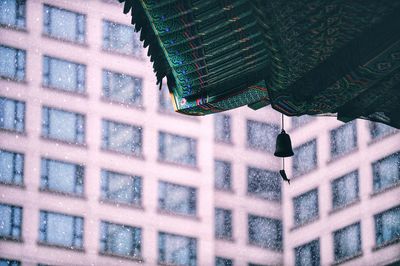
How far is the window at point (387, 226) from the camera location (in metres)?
70.3

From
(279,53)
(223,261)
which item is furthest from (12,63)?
(279,53)

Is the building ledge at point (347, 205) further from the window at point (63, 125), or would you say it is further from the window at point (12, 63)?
the window at point (12, 63)

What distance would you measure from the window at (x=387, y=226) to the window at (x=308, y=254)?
23.5 ft

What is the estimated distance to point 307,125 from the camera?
80125 millimetres

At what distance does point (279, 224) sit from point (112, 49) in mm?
16306

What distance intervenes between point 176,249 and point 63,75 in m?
12.5

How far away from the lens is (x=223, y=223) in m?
80.3

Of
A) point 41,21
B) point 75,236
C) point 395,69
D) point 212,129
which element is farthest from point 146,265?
point 395,69

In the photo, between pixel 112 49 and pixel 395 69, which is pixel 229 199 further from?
pixel 395 69

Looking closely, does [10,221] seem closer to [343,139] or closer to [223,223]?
[223,223]

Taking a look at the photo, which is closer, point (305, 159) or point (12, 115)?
point (12, 115)

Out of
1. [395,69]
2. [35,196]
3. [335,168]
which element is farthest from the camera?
[335,168]

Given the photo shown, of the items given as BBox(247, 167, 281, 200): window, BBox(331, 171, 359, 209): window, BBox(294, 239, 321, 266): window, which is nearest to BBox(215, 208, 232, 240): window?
BBox(247, 167, 281, 200): window

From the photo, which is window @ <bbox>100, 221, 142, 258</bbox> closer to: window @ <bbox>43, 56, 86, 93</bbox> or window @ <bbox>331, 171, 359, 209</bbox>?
window @ <bbox>43, 56, 86, 93</bbox>
